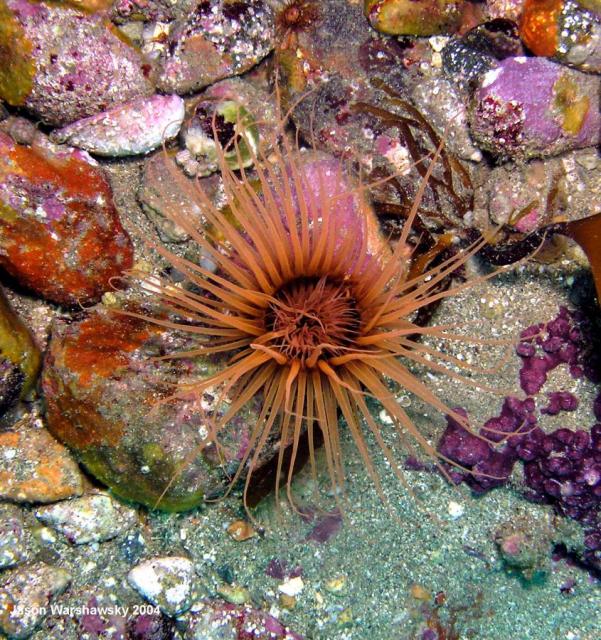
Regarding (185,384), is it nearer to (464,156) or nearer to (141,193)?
(141,193)

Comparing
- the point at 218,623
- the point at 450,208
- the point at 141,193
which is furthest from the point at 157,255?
the point at 218,623

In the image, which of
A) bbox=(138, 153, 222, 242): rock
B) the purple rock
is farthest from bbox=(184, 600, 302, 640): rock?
bbox=(138, 153, 222, 242): rock

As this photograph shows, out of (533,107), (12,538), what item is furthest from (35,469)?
(533,107)

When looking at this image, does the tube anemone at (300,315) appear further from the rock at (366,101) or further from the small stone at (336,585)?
the small stone at (336,585)

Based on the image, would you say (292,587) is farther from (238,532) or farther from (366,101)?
(366,101)

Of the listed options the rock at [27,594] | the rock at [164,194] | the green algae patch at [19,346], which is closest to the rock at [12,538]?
the rock at [27,594]

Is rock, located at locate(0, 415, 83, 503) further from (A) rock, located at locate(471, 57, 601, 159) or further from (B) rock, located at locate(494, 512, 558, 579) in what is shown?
(A) rock, located at locate(471, 57, 601, 159)
